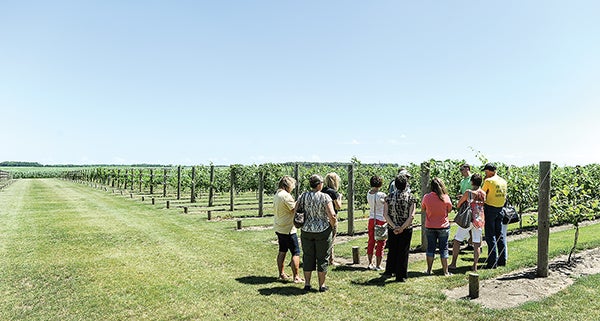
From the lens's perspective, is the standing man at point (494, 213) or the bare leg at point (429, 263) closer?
the bare leg at point (429, 263)

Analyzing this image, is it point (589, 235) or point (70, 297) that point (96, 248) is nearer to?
point (70, 297)

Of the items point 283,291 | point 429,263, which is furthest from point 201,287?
point 429,263

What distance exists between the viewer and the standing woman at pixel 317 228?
5.65 m

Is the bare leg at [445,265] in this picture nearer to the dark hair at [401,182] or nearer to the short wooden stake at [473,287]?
the short wooden stake at [473,287]

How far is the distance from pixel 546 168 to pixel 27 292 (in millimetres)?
8230

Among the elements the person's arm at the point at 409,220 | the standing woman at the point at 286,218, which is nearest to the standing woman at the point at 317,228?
the standing woman at the point at 286,218

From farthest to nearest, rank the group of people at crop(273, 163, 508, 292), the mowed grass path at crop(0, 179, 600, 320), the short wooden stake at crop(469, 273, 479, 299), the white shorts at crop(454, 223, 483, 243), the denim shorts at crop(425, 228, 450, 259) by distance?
the white shorts at crop(454, 223, 483, 243) → the denim shorts at crop(425, 228, 450, 259) → the group of people at crop(273, 163, 508, 292) → the short wooden stake at crop(469, 273, 479, 299) → the mowed grass path at crop(0, 179, 600, 320)

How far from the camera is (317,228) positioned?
5656 millimetres

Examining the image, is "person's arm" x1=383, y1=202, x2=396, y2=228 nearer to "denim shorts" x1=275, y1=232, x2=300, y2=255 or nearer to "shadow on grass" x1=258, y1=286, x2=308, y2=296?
"denim shorts" x1=275, y1=232, x2=300, y2=255

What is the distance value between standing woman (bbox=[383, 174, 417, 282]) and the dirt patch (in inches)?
31.4

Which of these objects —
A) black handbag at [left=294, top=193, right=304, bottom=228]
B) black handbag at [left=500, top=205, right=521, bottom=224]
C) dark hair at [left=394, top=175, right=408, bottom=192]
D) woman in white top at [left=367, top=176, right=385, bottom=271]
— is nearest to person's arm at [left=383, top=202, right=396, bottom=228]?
dark hair at [left=394, top=175, right=408, bottom=192]

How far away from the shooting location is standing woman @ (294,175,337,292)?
565cm

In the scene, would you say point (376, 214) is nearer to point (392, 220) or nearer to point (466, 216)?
point (392, 220)

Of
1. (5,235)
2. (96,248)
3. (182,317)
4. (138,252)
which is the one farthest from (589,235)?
(5,235)
